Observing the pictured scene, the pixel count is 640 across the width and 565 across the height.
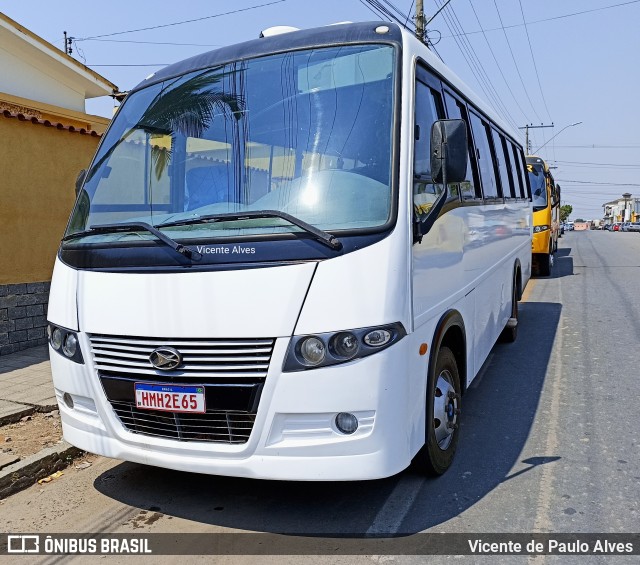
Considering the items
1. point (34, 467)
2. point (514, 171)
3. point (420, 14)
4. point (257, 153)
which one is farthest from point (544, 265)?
point (34, 467)

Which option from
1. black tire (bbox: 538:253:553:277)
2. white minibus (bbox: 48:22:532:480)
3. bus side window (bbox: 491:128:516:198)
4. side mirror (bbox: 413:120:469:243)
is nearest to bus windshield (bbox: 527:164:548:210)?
black tire (bbox: 538:253:553:277)

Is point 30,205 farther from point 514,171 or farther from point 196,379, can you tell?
point 514,171

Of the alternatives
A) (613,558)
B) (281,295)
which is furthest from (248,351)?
(613,558)

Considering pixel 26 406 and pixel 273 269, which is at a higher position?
pixel 273 269

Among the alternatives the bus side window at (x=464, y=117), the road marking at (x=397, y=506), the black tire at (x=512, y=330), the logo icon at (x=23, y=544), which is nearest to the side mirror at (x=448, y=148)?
the bus side window at (x=464, y=117)

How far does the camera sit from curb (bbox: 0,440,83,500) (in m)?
4.08

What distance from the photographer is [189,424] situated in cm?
321

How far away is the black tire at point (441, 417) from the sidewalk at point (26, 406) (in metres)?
2.46

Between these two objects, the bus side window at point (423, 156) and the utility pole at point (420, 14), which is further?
the utility pole at point (420, 14)

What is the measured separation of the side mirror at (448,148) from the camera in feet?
11.4

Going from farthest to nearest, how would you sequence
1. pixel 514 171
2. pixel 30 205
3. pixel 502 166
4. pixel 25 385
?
pixel 514 171 < pixel 30 205 < pixel 502 166 < pixel 25 385

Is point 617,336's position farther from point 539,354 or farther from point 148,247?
point 148,247

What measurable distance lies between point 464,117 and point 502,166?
225 centimetres

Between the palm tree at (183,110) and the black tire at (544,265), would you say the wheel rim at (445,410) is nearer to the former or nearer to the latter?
the palm tree at (183,110)
